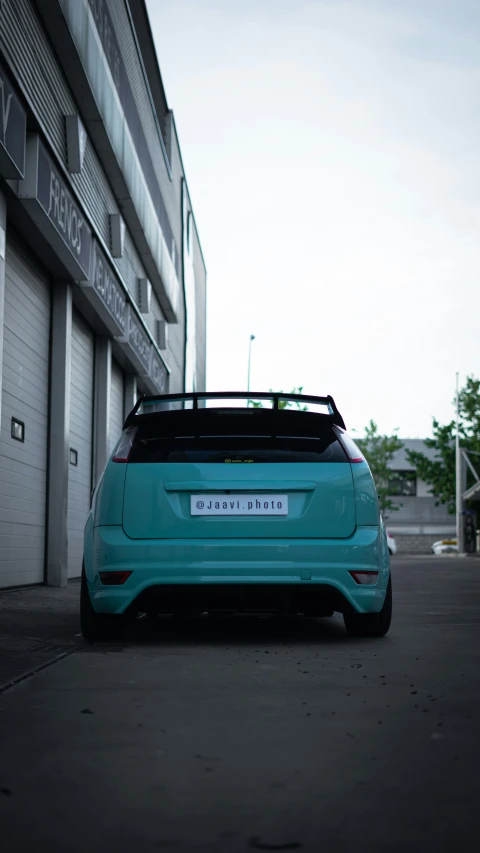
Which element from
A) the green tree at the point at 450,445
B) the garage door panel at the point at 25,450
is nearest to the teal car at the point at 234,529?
the garage door panel at the point at 25,450

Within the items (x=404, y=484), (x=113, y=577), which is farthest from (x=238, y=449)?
(x=404, y=484)

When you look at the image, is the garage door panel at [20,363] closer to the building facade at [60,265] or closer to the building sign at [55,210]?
the building facade at [60,265]

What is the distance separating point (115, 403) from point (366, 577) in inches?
586

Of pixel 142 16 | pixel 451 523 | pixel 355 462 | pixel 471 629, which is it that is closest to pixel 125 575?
pixel 355 462

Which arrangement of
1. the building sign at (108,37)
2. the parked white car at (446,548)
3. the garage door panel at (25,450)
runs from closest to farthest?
1. the garage door panel at (25,450)
2. the building sign at (108,37)
3. the parked white car at (446,548)

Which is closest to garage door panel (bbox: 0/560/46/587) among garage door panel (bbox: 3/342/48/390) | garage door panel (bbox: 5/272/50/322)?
garage door panel (bbox: 3/342/48/390)

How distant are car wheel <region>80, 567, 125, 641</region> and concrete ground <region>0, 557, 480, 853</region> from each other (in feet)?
0.45

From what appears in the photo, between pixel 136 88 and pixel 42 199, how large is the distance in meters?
12.7

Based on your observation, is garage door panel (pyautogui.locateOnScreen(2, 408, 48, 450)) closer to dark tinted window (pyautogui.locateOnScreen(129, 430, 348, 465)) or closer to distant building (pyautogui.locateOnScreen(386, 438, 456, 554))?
dark tinted window (pyautogui.locateOnScreen(129, 430, 348, 465))

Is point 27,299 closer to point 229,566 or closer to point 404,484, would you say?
point 229,566

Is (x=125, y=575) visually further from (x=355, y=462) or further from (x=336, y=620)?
(x=336, y=620)

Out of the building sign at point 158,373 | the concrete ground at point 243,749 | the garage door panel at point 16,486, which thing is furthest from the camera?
the building sign at point 158,373

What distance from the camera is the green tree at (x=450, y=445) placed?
65.2 m

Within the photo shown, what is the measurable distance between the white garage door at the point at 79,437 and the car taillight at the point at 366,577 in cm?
921
